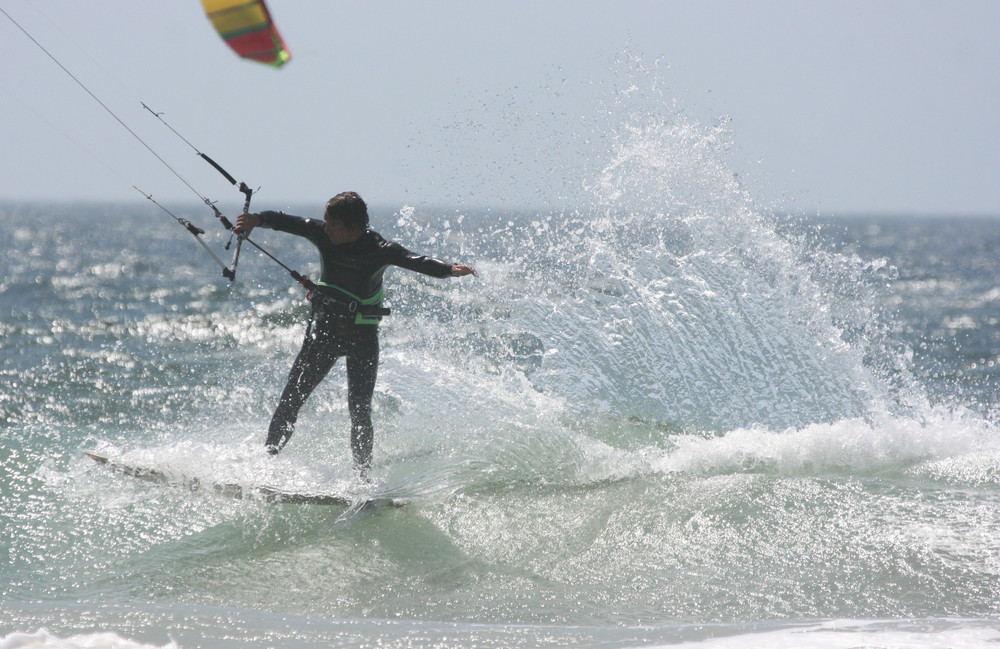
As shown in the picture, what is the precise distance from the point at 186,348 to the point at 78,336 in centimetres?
195

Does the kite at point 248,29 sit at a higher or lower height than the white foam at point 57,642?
higher

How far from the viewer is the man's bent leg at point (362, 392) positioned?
541cm

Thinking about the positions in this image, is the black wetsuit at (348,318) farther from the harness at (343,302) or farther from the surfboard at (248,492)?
the surfboard at (248,492)

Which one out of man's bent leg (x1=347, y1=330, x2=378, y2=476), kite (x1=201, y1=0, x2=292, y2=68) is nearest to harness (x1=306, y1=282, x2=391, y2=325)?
man's bent leg (x1=347, y1=330, x2=378, y2=476)

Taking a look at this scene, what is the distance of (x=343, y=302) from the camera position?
17.4 feet

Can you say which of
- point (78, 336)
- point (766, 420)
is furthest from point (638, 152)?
point (78, 336)

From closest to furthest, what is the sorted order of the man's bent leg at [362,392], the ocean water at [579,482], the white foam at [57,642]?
1. the white foam at [57,642]
2. the ocean water at [579,482]
3. the man's bent leg at [362,392]

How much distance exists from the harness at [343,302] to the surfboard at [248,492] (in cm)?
108

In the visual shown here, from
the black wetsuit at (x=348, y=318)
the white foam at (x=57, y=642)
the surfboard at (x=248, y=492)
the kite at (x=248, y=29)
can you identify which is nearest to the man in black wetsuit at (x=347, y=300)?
the black wetsuit at (x=348, y=318)

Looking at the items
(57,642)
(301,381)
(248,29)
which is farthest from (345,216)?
(57,642)

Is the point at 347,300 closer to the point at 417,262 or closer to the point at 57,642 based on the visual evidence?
the point at 417,262

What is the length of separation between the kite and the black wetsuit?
1057 mm

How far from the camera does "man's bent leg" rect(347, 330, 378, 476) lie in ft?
17.7

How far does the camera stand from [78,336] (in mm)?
12992
